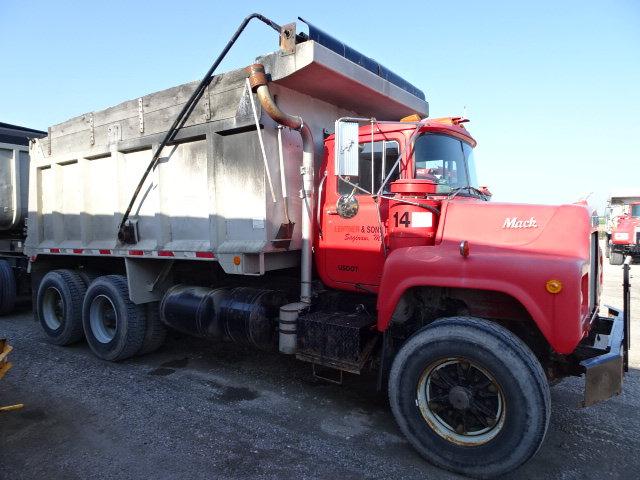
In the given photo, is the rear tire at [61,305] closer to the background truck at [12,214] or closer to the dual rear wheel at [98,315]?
the dual rear wheel at [98,315]

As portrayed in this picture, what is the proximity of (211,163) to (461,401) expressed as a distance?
329 cm

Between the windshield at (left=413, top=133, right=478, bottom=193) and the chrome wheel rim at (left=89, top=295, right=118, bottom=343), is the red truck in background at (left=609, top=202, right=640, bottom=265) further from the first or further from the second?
the chrome wheel rim at (left=89, top=295, right=118, bottom=343)

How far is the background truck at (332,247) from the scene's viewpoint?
2957 millimetres

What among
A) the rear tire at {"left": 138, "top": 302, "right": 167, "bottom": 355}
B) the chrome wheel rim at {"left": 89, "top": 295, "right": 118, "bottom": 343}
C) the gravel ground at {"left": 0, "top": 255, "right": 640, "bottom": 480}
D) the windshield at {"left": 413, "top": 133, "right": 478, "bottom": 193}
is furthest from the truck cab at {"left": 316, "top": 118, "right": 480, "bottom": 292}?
the chrome wheel rim at {"left": 89, "top": 295, "right": 118, "bottom": 343}

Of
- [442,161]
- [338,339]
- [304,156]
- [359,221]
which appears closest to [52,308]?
[304,156]

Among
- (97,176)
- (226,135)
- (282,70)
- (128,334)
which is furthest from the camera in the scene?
(97,176)

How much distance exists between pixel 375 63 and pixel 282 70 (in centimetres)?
130

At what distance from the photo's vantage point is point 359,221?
399 centimetres

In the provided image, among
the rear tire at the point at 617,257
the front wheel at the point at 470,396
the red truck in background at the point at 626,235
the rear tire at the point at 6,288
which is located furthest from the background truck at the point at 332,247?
the rear tire at the point at 617,257

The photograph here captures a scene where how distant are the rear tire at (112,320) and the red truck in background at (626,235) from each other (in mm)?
17435

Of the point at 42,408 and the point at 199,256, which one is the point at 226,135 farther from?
the point at 42,408

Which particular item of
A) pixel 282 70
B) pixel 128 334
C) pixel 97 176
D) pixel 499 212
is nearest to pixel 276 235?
pixel 282 70

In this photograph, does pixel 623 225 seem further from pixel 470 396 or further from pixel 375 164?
pixel 470 396

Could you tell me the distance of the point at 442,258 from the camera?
3.14 m
